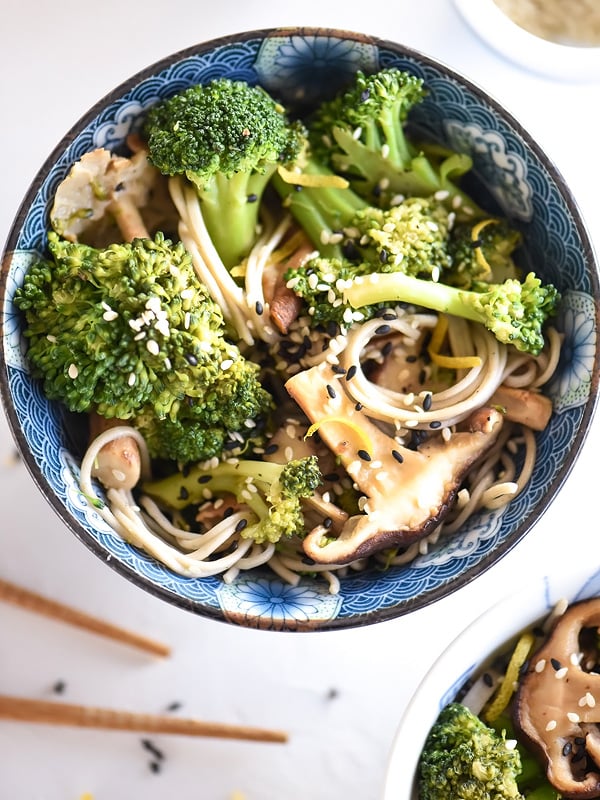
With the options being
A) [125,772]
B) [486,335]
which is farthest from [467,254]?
[125,772]

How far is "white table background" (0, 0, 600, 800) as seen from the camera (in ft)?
8.31

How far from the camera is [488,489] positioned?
215 cm

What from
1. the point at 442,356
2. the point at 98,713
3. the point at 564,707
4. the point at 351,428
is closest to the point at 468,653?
the point at 564,707

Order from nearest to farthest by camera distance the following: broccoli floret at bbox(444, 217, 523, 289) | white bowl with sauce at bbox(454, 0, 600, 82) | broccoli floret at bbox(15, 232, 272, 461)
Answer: broccoli floret at bbox(15, 232, 272, 461)
broccoli floret at bbox(444, 217, 523, 289)
white bowl with sauce at bbox(454, 0, 600, 82)

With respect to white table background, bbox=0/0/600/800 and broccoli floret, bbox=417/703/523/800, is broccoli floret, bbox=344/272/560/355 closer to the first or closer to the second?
white table background, bbox=0/0/600/800

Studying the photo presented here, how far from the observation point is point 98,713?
2.57m

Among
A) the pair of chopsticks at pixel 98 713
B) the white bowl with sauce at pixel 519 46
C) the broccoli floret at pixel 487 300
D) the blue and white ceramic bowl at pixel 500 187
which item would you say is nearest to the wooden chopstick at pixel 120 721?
the pair of chopsticks at pixel 98 713

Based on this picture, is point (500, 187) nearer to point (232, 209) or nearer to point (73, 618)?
point (232, 209)

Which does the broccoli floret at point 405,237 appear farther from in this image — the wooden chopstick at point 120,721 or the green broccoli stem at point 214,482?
the wooden chopstick at point 120,721

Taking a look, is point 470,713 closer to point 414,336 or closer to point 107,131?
point 414,336

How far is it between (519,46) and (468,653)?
5.32 ft

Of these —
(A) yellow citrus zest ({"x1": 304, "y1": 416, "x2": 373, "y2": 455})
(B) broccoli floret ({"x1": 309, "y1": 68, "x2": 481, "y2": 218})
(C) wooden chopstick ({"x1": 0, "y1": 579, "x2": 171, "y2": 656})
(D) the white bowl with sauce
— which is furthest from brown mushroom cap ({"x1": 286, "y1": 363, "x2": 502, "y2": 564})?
(D) the white bowl with sauce

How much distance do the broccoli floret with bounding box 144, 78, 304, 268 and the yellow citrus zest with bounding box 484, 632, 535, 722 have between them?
1245mm

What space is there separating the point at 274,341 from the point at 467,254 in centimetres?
53
